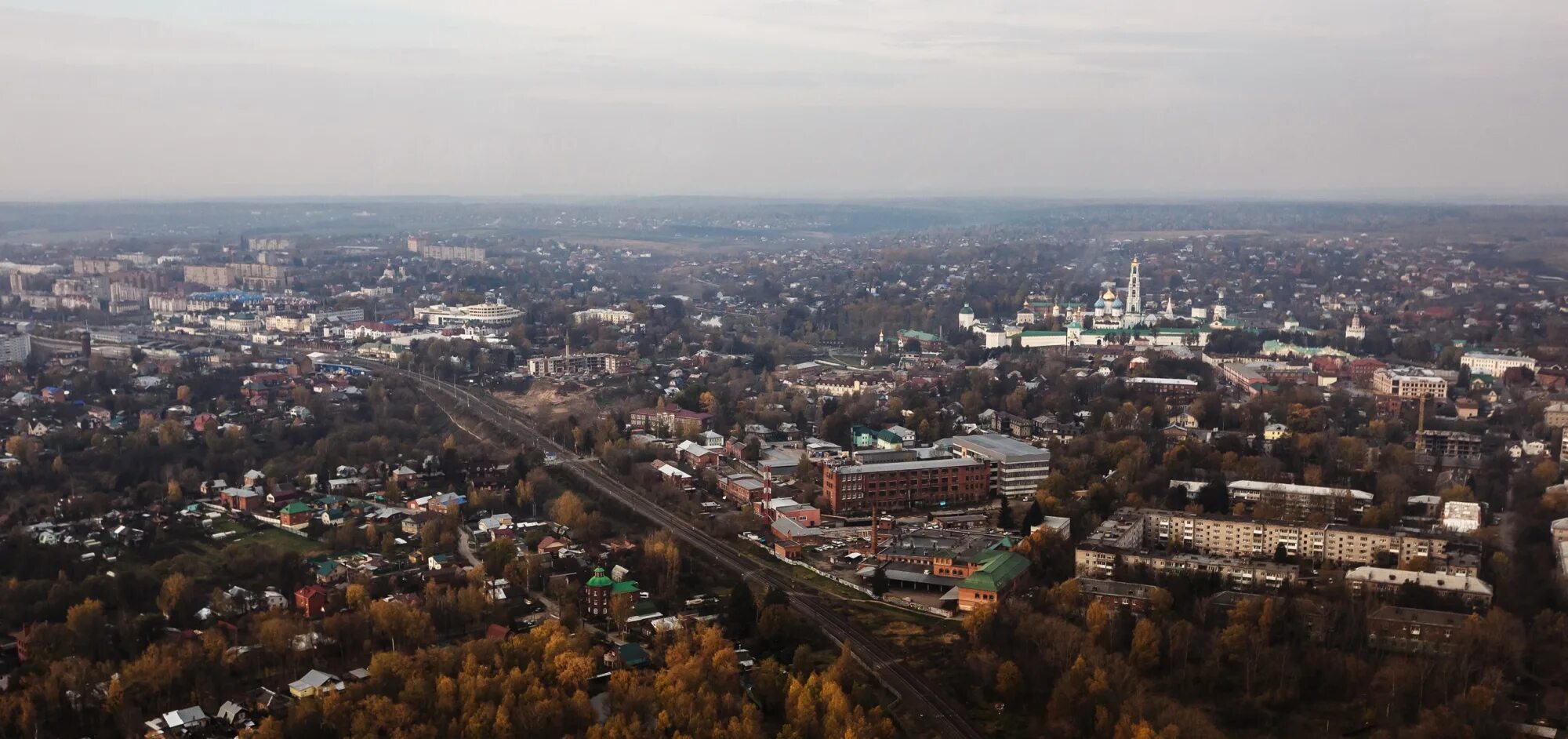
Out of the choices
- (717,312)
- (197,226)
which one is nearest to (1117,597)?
(717,312)

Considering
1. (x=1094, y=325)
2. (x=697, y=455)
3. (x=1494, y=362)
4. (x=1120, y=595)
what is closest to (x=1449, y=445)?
(x=1494, y=362)

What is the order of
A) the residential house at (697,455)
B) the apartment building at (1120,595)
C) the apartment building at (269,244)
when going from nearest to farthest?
the apartment building at (1120,595)
the residential house at (697,455)
the apartment building at (269,244)

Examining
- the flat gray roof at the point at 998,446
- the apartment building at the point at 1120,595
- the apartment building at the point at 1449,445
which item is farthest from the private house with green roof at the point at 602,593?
the apartment building at the point at 1449,445

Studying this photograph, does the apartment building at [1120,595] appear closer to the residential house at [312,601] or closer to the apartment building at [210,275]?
the residential house at [312,601]

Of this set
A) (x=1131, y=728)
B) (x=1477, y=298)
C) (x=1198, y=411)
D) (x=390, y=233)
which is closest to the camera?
(x=1131, y=728)

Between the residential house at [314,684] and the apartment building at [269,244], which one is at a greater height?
the apartment building at [269,244]

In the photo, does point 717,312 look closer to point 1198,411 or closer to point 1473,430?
point 1198,411

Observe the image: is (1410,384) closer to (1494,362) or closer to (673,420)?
(1494,362)
